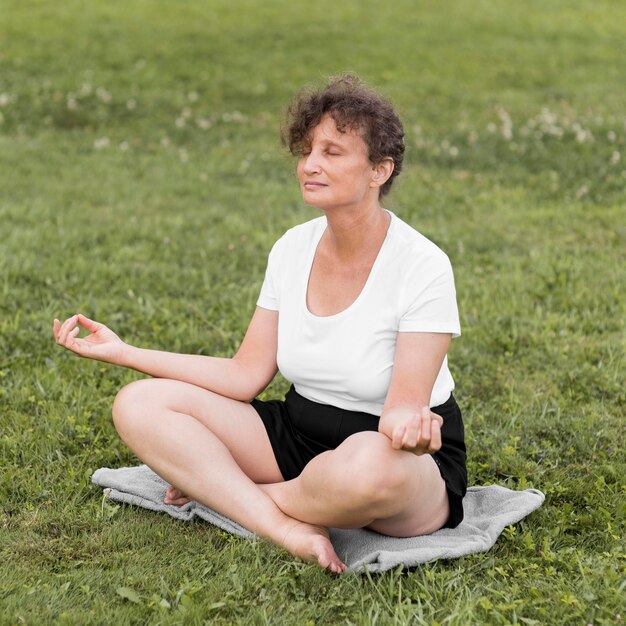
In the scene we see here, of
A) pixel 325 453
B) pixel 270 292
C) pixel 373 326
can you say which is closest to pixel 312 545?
pixel 325 453

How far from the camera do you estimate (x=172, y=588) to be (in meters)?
2.98

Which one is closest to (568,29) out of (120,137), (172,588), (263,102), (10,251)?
(263,102)

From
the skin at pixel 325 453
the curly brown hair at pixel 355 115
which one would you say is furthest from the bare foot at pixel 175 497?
the curly brown hair at pixel 355 115

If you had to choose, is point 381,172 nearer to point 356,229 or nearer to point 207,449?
point 356,229

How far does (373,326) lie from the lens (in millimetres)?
3219

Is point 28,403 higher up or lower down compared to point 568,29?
lower down

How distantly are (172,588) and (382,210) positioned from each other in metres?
1.44

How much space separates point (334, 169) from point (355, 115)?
0.19 m

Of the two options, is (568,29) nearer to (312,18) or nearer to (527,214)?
(312,18)

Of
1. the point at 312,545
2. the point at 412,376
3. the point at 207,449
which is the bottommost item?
the point at 312,545

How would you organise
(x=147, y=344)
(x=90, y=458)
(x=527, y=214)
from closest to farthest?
(x=90, y=458) < (x=147, y=344) < (x=527, y=214)

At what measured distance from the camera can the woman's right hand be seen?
337 centimetres

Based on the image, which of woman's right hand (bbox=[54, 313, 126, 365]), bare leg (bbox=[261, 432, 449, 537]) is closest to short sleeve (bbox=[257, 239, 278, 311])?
woman's right hand (bbox=[54, 313, 126, 365])

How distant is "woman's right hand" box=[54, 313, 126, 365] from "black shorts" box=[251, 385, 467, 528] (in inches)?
22.1
